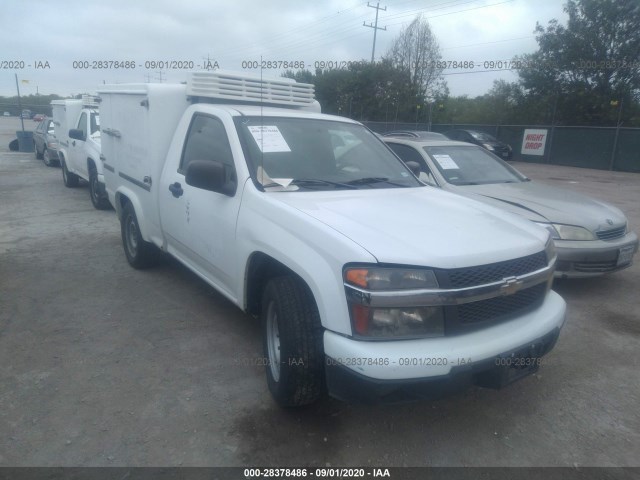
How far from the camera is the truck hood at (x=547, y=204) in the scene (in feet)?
17.0

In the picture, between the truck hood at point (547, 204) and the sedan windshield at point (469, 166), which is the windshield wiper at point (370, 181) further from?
the sedan windshield at point (469, 166)

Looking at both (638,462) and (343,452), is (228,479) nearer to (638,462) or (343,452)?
(343,452)

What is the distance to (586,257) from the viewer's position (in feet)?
16.5

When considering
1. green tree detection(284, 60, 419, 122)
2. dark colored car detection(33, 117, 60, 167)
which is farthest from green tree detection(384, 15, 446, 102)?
dark colored car detection(33, 117, 60, 167)

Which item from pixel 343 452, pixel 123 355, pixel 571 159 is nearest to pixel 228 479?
pixel 343 452

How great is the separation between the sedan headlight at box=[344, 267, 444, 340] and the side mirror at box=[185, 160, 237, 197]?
1367 millimetres

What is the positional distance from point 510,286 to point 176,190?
2.88 m

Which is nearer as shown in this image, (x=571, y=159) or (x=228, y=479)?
(x=228, y=479)

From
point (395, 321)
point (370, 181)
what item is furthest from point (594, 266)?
point (395, 321)

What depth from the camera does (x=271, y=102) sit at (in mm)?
4977

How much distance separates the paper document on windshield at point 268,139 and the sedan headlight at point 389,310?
1.57 m

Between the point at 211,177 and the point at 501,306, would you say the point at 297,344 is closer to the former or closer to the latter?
the point at 501,306

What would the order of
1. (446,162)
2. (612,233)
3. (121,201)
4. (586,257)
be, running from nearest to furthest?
(586,257) → (612,233) → (121,201) → (446,162)

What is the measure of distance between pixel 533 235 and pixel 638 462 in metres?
1.40
